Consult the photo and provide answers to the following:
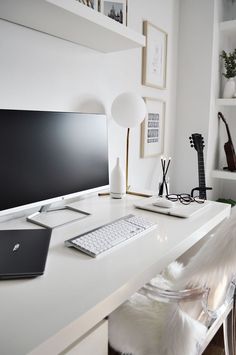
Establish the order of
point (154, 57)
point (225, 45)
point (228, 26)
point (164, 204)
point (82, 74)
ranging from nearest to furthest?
point (164, 204) → point (82, 74) → point (154, 57) → point (228, 26) → point (225, 45)

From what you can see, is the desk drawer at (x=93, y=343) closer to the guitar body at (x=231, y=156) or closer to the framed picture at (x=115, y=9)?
the framed picture at (x=115, y=9)

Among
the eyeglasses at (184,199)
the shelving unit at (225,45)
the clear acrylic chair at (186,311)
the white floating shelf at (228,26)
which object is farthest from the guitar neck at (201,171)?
the clear acrylic chair at (186,311)

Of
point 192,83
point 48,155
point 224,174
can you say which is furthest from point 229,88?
point 48,155

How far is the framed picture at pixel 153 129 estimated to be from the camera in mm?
2113

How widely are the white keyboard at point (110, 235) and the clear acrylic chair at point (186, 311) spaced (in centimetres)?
19

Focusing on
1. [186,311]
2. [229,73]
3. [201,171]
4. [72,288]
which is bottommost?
[186,311]

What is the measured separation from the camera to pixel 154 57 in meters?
2.12

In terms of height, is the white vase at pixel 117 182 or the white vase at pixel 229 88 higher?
the white vase at pixel 229 88

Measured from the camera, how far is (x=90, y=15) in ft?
3.81

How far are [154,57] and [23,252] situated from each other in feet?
5.71

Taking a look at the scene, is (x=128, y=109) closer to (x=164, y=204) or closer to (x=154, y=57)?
(x=164, y=204)

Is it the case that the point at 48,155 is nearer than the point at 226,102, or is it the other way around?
the point at 48,155

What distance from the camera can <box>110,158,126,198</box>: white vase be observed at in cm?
165

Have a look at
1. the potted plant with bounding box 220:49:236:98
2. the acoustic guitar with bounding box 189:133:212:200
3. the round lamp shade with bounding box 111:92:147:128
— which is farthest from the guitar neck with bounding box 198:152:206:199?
the round lamp shade with bounding box 111:92:147:128
